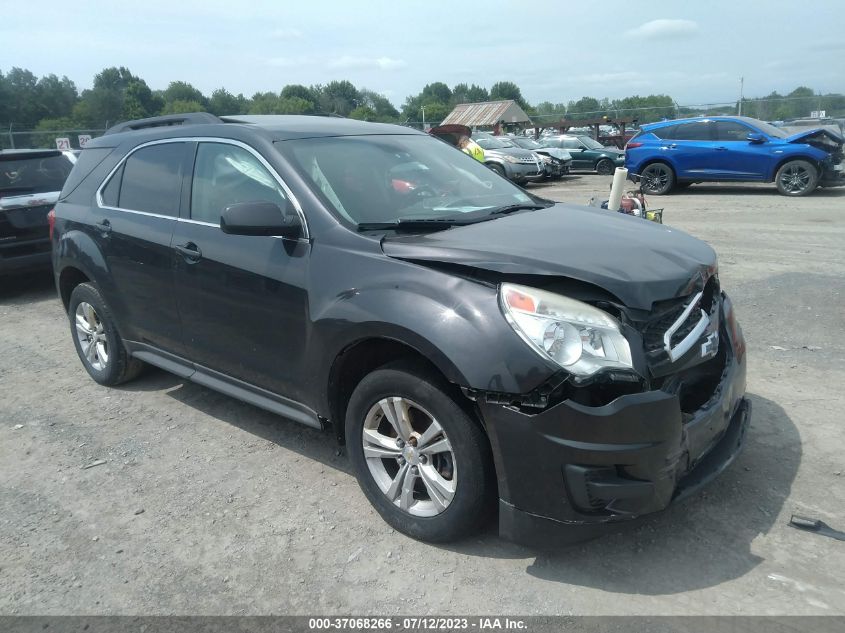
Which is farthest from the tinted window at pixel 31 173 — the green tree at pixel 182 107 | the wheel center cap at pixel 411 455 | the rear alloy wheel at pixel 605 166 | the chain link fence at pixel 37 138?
the green tree at pixel 182 107

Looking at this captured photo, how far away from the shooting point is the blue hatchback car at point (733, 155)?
46.0ft

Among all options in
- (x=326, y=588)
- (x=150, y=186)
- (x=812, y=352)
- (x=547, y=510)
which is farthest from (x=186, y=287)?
(x=812, y=352)

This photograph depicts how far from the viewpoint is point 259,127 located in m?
3.85

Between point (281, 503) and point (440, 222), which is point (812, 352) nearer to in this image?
point (440, 222)

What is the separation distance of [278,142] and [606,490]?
2434 mm

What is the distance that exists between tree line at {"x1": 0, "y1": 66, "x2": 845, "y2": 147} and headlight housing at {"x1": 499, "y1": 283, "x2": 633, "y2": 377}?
12.1ft

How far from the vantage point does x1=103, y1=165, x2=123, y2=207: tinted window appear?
4648mm

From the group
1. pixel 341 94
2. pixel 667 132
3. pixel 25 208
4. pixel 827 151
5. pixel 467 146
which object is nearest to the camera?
pixel 25 208

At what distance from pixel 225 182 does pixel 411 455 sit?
1.96 metres

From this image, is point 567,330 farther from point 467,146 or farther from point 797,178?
point 797,178

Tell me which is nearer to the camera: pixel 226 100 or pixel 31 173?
pixel 31 173

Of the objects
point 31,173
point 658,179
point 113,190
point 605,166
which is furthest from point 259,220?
point 605,166

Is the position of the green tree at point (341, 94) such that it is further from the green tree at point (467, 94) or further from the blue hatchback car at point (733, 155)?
the blue hatchback car at point (733, 155)

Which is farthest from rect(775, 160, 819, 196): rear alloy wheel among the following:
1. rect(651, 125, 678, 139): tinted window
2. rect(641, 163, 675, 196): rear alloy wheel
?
rect(651, 125, 678, 139): tinted window
